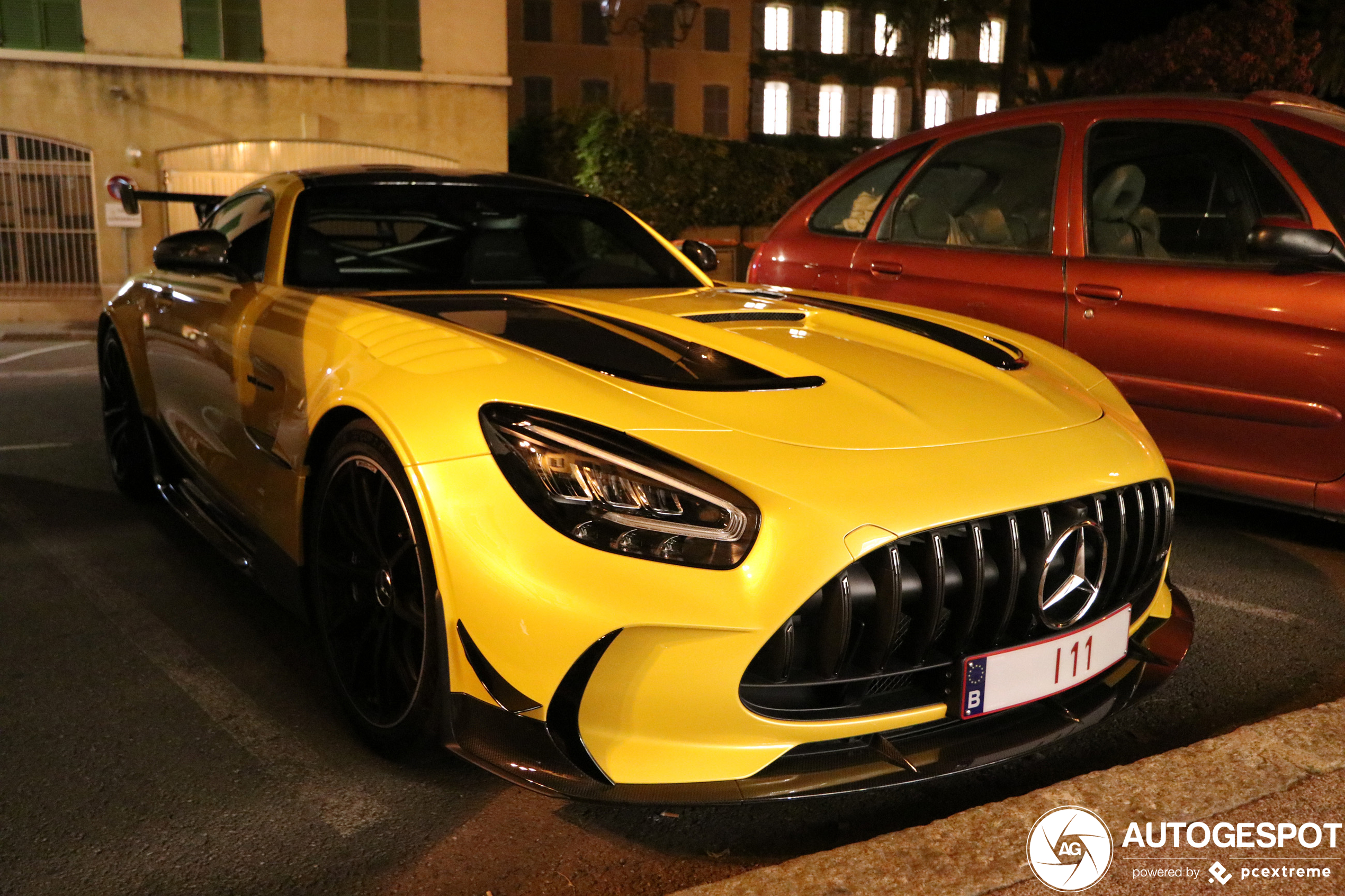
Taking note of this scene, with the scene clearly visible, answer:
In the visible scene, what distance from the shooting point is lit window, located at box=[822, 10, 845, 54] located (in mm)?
38625

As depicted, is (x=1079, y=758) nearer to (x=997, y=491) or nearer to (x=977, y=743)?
(x=977, y=743)

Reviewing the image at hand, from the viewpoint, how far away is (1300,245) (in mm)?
3574

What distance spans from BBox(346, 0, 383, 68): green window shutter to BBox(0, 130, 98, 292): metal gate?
13.2 feet

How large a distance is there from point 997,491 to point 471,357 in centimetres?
107

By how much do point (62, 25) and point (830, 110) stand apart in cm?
2744

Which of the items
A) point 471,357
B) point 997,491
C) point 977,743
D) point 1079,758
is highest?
point 471,357

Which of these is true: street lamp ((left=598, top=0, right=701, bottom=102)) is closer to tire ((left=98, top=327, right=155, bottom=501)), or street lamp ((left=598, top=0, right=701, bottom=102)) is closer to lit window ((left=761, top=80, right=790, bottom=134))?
lit window ((left=761, top=80, right=790, bottom=134))

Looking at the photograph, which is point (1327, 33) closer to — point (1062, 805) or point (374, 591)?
point (1062, 805)

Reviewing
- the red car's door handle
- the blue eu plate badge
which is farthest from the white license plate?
the red car's door handle

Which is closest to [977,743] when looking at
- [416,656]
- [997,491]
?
[997,491]

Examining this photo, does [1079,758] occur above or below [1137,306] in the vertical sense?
below

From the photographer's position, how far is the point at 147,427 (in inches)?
167

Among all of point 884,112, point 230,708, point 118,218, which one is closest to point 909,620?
point 230,708

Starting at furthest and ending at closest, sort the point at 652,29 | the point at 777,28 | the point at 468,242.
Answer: the point at 777,28 < the point at 652,29 < the point at 468,242
